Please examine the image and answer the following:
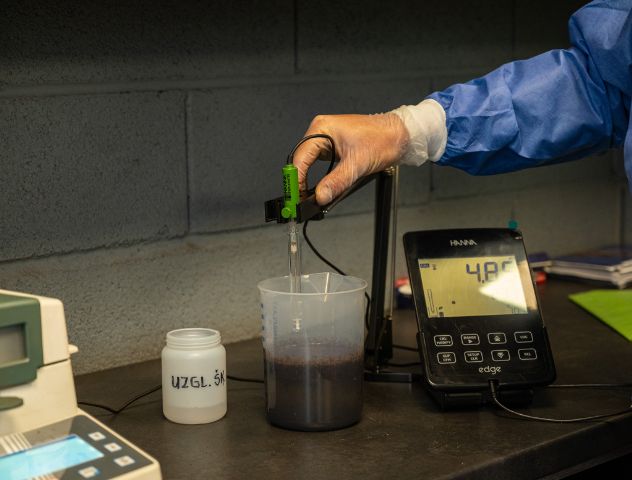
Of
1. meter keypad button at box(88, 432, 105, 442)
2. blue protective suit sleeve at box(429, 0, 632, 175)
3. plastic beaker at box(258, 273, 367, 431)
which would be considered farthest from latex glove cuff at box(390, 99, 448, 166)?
meter keypad button at box(88, 432, 105, 442)

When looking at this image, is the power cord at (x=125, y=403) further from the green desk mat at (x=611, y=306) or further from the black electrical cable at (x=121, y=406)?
the green desk mat at (x=611, y=306)

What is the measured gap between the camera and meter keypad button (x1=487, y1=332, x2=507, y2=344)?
130 cm

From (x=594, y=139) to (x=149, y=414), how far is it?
0.77m

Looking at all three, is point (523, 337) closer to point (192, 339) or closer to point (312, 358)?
point (312, 358)

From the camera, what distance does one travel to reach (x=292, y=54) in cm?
163

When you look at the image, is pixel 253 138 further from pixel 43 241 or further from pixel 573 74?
pixel 573 74

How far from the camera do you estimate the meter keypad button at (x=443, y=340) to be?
1292 millimetres

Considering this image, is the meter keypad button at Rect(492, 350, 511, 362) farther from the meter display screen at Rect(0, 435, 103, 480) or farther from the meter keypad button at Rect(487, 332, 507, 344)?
the meter display screen at Rect(0, 435, 103, 480)

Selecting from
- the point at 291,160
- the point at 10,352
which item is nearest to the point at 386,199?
the point at 291,160

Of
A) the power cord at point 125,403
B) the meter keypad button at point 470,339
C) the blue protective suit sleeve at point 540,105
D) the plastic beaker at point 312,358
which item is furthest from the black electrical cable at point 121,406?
the blue protective suit sleeve at point 540,105

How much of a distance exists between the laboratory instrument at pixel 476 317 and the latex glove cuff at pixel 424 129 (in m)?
0.12

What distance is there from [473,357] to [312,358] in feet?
0.83

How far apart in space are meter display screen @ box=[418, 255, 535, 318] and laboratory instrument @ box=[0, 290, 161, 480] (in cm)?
56

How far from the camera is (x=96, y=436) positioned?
0.92 meters
